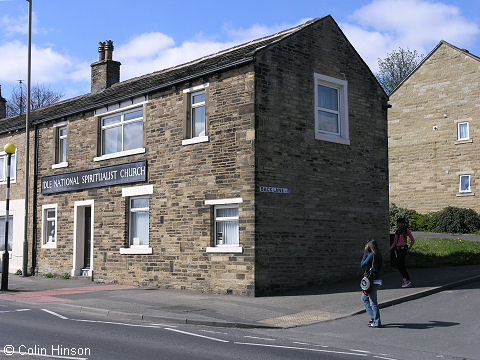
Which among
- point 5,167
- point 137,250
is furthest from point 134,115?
point 5,167

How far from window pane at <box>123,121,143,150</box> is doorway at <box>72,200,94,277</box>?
8.68ft

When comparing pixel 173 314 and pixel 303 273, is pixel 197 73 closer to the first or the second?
pixel 303 273

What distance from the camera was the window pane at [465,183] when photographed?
3016 centimetres

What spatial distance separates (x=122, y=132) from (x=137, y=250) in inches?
158

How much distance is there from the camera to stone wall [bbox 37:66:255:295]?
14.9 meters

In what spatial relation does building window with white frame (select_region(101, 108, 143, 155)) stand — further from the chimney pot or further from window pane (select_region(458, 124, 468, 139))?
window pane (select_region(458, 124, 468, 139))

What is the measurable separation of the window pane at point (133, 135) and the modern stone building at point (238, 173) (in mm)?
58

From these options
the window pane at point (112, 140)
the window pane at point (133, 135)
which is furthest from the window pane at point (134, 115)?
the window pane at point (112, 140)

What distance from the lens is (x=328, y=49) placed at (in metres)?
17.2

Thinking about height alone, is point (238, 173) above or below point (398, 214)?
above

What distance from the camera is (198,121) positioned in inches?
656

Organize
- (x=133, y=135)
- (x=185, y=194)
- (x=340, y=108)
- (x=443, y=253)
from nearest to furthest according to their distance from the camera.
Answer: (x=185, y=194), (x=340, y=108), (x=133, y=135), (x=443, y=253)

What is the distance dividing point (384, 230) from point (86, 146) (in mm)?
10383

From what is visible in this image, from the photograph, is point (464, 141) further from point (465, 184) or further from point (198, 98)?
point (198, 98)
